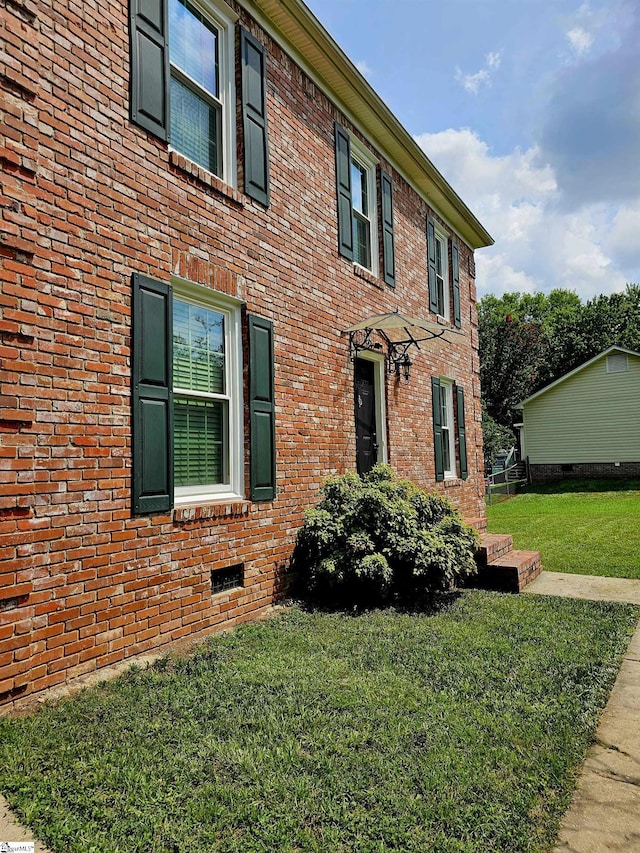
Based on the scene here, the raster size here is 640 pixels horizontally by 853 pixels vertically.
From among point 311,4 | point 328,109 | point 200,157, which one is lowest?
point 200,157

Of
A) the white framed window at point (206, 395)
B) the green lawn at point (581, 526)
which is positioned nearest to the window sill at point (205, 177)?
the white framed window at point (206, 395)

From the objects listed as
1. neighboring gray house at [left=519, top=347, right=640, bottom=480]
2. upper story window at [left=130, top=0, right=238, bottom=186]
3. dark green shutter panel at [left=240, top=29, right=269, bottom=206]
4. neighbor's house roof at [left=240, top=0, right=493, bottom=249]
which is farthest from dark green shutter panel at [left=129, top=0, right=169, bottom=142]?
neighboring gray house at [left=519, top=347, right=640, bottom=480]

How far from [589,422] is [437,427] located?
51.5ft

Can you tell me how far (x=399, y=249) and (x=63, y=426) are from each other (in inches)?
252

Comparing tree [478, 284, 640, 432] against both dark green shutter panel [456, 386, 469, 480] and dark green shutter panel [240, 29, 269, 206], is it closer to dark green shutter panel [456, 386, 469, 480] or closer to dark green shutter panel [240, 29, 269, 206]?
dark green shutter panel [456, 386, 469, 480]

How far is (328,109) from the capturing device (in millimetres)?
6496

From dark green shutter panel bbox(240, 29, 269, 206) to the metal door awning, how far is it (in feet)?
6.41

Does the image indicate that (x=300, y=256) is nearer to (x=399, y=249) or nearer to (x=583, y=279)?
(x=399, y=249)

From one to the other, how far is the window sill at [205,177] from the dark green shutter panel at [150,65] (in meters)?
0.17

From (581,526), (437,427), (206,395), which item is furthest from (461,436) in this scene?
(206,395)

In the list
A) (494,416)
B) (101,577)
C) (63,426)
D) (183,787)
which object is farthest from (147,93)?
(494,416)

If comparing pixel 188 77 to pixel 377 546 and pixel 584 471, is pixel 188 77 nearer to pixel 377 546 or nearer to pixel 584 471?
pixel 377 546

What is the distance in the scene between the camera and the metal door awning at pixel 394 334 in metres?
6.40

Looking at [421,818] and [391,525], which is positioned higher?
[391,525]
